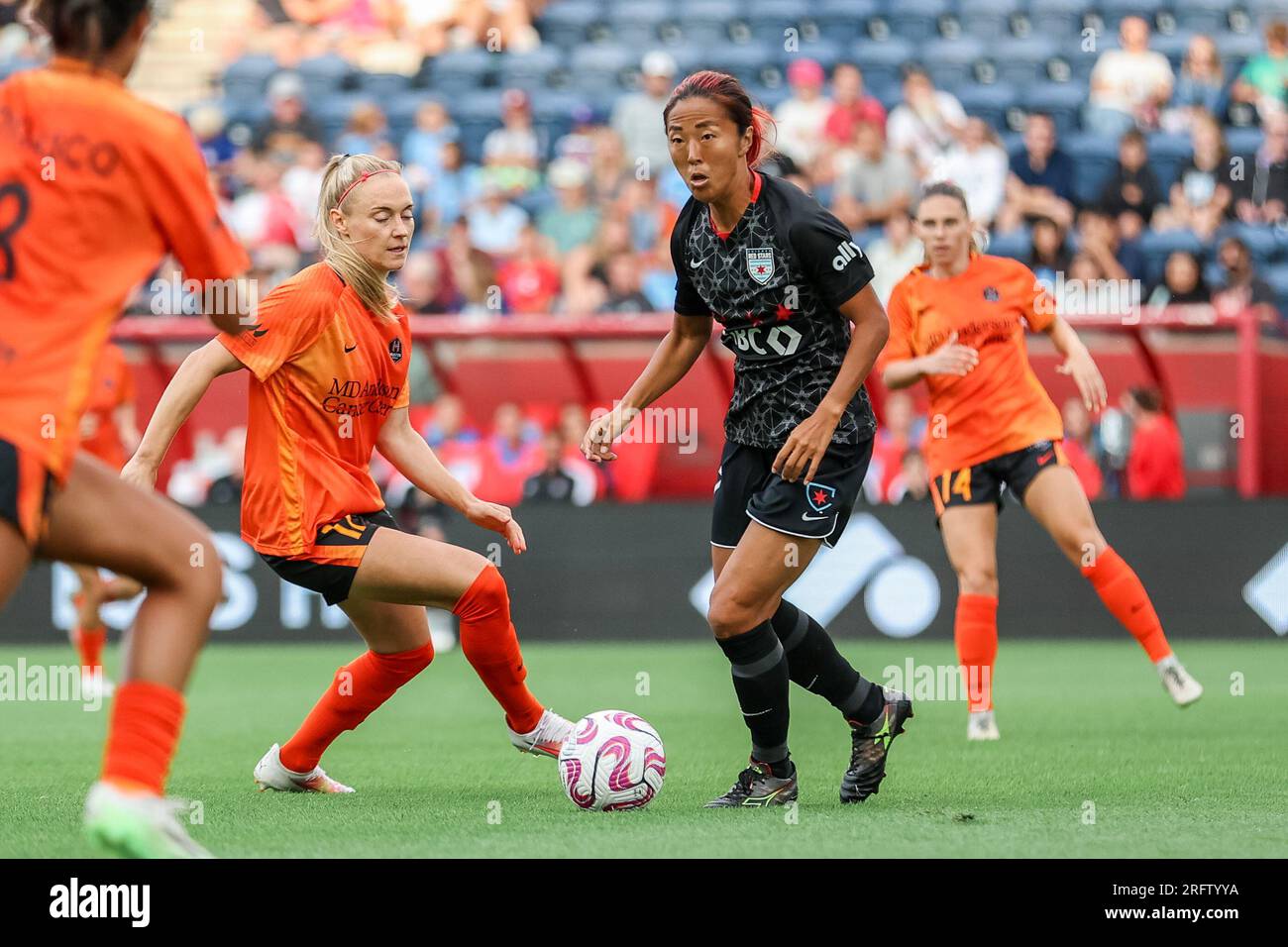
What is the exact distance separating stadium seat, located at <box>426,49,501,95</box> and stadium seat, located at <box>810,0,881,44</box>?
336 centimetres

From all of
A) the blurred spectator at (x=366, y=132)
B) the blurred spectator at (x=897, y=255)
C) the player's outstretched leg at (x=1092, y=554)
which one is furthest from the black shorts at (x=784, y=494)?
the blurred spectator at (x=366, y=132)

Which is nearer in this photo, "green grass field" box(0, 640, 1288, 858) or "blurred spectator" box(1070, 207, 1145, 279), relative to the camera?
"green grass field" box(0, 640, 1288, 858)

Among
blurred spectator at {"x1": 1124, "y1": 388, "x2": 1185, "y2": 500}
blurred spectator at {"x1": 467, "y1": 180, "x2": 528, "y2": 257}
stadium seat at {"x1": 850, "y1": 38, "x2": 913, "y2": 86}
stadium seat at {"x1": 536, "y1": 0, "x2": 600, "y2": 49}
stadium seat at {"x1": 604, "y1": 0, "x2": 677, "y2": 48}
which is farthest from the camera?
stadium seat at {"x1": 536, "y1": 0, "x2": 600, "y2": 49}

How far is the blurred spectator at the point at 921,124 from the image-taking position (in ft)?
52.9

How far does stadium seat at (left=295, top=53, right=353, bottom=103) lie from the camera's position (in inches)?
744

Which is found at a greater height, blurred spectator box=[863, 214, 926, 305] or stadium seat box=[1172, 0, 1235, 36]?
stadium seat box=[1172, 0, 1235, 36]

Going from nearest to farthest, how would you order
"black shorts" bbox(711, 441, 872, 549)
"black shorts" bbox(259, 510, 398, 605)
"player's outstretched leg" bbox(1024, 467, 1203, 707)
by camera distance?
"black shorts" bbox(711, 441, 872, 549) < "black shorts" bbox(259, 510, 398, 605) < "player's outstretched leg" bbox(1024, 467, 1203, 707)

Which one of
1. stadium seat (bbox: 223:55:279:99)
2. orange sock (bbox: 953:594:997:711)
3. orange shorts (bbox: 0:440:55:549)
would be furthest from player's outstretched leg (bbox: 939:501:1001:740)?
stadium seat (bbox: 223:55:279:99)

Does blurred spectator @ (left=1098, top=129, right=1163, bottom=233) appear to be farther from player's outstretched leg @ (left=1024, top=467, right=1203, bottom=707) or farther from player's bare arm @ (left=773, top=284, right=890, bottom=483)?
player's bare arm @ (left=773, top=284, right=890, bottom=483)

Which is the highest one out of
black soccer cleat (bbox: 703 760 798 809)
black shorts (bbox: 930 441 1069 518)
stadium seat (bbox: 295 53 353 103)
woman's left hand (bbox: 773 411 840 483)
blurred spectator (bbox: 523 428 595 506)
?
stadium seat (bbox: 295 53 353 103)

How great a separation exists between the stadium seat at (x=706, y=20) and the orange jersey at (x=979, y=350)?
1133 cm

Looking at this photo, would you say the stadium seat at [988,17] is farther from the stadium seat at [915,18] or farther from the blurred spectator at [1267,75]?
the blurred spectator at [1267,75]

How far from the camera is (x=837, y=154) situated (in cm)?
1588
